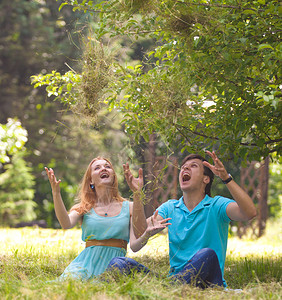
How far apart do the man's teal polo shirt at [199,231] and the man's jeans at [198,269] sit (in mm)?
195

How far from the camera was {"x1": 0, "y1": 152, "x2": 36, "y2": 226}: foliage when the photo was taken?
42.9ft

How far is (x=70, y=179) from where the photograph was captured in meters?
14.3

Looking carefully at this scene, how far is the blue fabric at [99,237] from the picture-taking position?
11.0 ft

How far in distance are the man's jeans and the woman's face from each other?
2.51 ft

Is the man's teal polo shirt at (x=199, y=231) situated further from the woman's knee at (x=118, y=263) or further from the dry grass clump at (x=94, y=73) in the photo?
the dry grass clump at (x=94, y=73)

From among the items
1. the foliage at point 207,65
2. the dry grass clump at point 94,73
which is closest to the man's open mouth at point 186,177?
the foliage at point 207,65

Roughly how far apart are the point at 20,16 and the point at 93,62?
972 cm

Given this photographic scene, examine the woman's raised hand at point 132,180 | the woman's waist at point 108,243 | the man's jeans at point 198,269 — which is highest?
the woman's raised hand at point 132,180

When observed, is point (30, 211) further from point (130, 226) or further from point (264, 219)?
point (130, 226)

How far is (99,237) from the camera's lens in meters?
3.47

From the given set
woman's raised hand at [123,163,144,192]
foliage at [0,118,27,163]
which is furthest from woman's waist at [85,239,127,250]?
foliage at [0,118,27,163]

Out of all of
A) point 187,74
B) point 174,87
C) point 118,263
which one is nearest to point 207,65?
point 187,74

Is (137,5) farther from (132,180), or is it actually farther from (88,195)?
(88,195)

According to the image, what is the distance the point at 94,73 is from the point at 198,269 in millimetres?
1895
